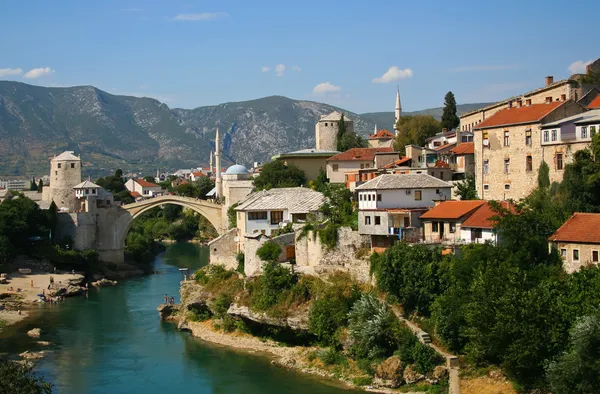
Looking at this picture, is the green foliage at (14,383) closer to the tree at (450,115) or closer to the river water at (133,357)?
the river water at (133,357)

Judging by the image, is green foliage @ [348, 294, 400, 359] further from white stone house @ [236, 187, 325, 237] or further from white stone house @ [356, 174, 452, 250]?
white stone house @ [236, 187, 325, 237]

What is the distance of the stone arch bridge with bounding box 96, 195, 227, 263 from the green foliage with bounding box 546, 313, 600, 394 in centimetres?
4080

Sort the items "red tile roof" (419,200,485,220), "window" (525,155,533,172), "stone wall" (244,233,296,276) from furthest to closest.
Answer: "stone wall" (244,233,296,276) < "window" (525,155,533,172) < "red tile roof" (419,200,485,220)

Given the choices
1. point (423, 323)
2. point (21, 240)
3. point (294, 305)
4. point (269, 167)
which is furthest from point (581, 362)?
point (21, 240)

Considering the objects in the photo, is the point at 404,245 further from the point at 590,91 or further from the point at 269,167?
the point at 269,167

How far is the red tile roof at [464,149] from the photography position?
41.2m

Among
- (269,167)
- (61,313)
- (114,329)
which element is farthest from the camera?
(269,167)

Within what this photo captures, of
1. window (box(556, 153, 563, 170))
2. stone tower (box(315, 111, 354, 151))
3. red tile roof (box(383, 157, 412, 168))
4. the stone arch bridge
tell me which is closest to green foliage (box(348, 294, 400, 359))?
window (box(556, 153, 563, 170))

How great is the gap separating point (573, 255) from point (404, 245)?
6.54m

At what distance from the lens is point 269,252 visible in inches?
1468

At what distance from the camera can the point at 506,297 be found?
26.1 metres

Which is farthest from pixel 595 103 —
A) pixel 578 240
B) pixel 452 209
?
pixel 578 240

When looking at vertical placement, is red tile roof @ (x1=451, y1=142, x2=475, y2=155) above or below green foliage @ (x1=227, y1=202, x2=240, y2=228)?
above

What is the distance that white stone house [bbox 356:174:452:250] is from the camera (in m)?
34.0
